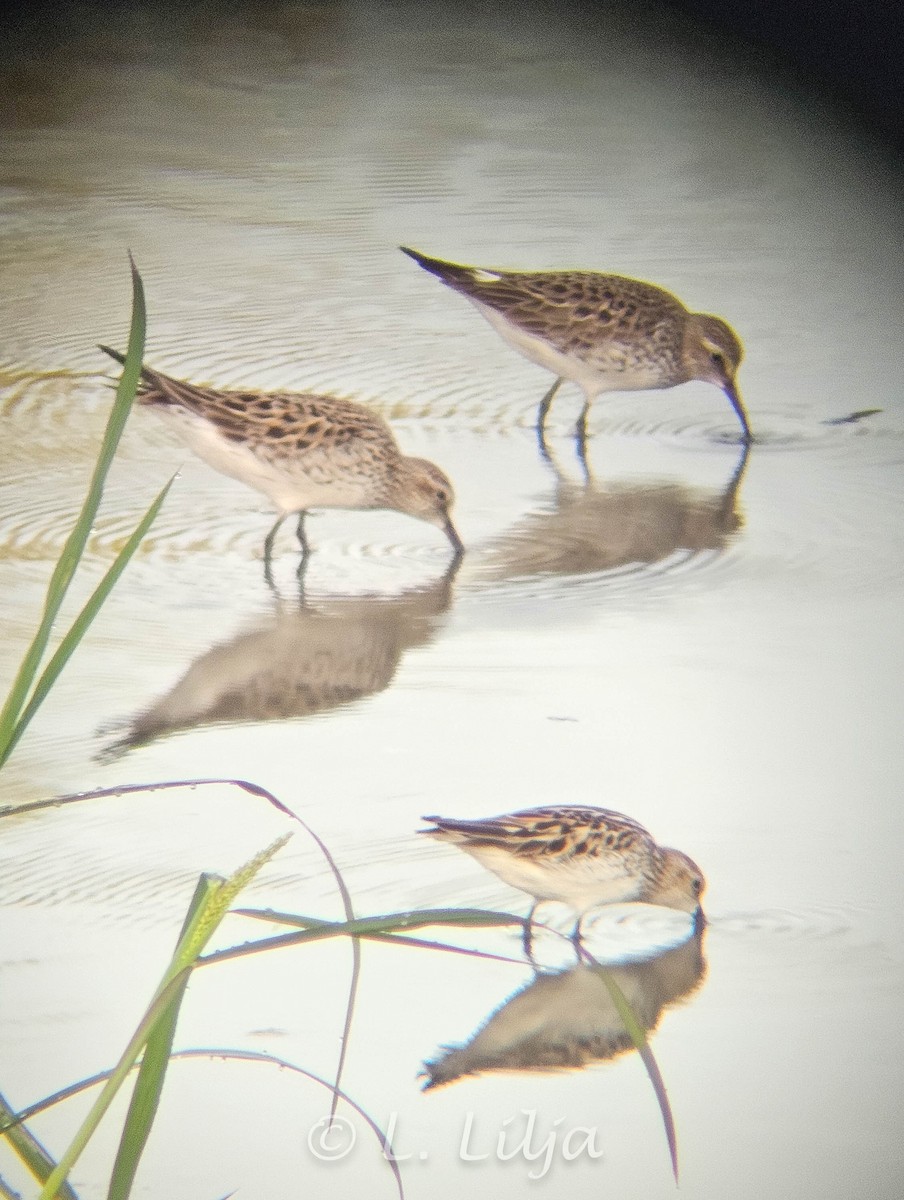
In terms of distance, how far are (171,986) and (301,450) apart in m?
1.75

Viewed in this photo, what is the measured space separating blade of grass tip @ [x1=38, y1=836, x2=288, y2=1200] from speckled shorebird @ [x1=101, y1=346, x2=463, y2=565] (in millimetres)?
1723

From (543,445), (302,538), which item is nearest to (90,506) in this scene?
(302,538)

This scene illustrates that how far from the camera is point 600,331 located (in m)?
3.02

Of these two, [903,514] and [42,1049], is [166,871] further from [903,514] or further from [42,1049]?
[903,514]

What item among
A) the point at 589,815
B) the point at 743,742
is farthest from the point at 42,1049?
the point at 743,742

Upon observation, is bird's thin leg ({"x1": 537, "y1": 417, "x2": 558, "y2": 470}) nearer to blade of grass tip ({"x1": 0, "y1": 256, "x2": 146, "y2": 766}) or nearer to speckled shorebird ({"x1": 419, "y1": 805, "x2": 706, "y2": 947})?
speckled shorebird ({"x1": 419, "y1": 805, "x2": 706, "y2": 947})

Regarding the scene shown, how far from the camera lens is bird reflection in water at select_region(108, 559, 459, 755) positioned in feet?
6.47

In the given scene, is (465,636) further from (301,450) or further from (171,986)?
(171,986)

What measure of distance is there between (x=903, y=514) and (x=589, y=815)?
141cm

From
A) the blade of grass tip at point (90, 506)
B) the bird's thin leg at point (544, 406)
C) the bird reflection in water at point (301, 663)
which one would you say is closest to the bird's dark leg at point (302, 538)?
the bird reflection in water at point (301, 663)

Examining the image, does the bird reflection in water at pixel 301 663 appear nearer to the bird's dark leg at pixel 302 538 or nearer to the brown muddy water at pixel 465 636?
the brown muddy water at pixel 465 636

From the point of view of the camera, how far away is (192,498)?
273 centimetres

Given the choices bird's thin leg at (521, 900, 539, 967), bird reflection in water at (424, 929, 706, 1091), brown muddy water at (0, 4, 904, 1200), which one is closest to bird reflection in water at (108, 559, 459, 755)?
brown muddy water at (0, 4, 904, 1200)

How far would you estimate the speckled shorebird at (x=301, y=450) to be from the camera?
2.37m
